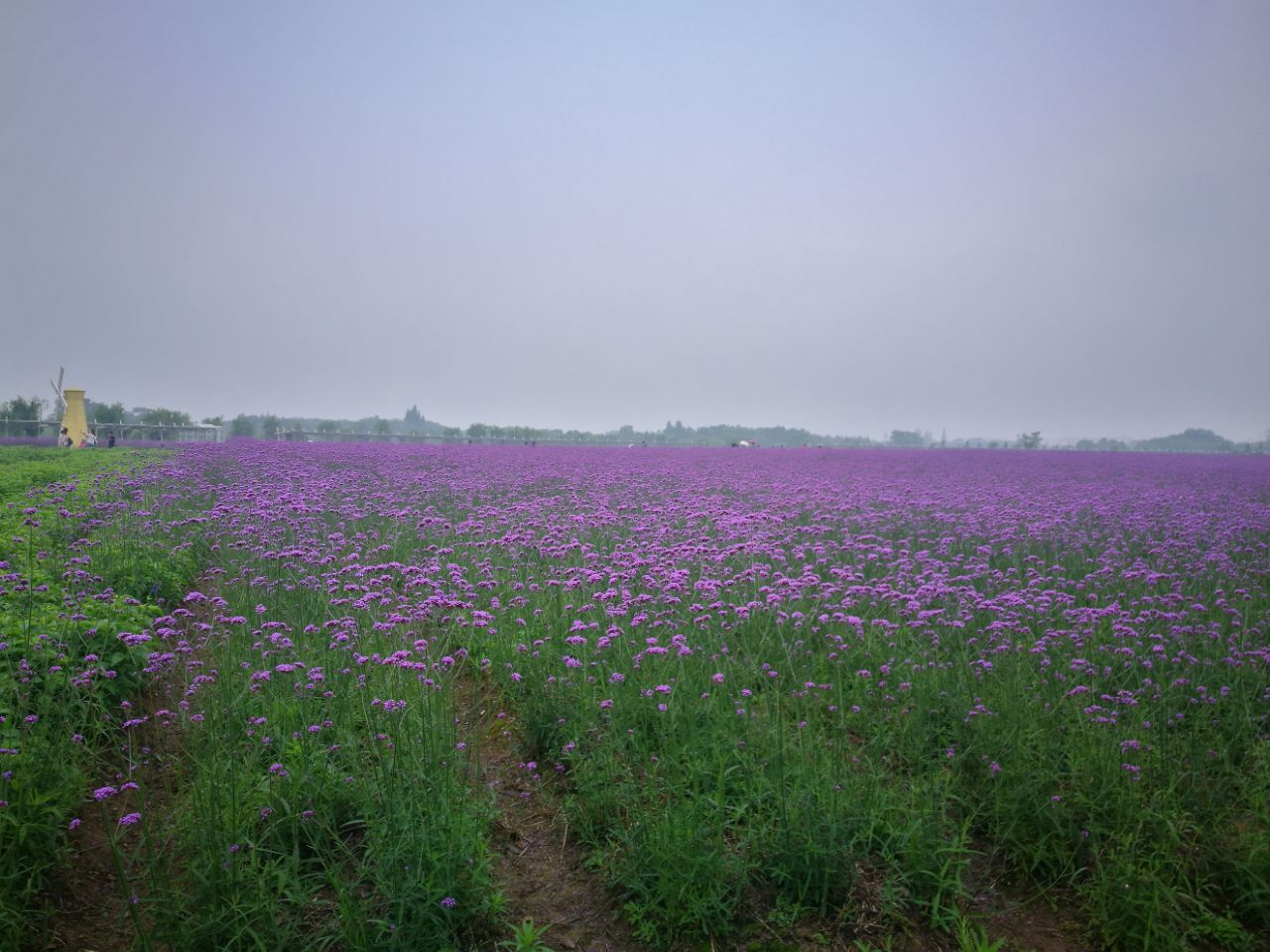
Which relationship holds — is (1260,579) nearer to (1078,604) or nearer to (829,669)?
(1078,604)

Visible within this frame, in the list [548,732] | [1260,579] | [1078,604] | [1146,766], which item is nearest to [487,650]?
[548,732]

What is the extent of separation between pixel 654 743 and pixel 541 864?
38.3 inches

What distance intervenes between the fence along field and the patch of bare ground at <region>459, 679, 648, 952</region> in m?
0.09

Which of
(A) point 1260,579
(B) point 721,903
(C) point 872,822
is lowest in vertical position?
(B) point 721,903

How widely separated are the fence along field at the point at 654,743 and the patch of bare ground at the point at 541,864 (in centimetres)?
9

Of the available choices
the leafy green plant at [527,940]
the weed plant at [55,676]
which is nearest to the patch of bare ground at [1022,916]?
the leafy green plant at [527,940]

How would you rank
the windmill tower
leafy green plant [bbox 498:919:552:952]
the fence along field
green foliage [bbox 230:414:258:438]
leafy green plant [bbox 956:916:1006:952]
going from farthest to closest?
green foliage [bbox 230:414:258:438], the windmill tower, the fence along field, leafy green plant [bbox 956:916:1006:952], leafy green plant [bbox 498:919:552:952]

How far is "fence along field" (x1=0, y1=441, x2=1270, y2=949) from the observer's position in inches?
113

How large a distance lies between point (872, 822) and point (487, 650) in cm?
301

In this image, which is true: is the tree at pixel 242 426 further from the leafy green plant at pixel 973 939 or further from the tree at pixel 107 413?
the leafy green plant at pixel 973 939

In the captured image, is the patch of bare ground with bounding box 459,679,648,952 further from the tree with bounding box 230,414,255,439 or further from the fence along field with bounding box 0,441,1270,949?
the tree with bounding box 230,414,255,439

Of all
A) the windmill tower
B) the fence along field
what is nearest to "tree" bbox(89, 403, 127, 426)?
the windmill tower

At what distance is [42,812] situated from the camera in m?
2.88

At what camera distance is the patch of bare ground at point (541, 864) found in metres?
2.91
